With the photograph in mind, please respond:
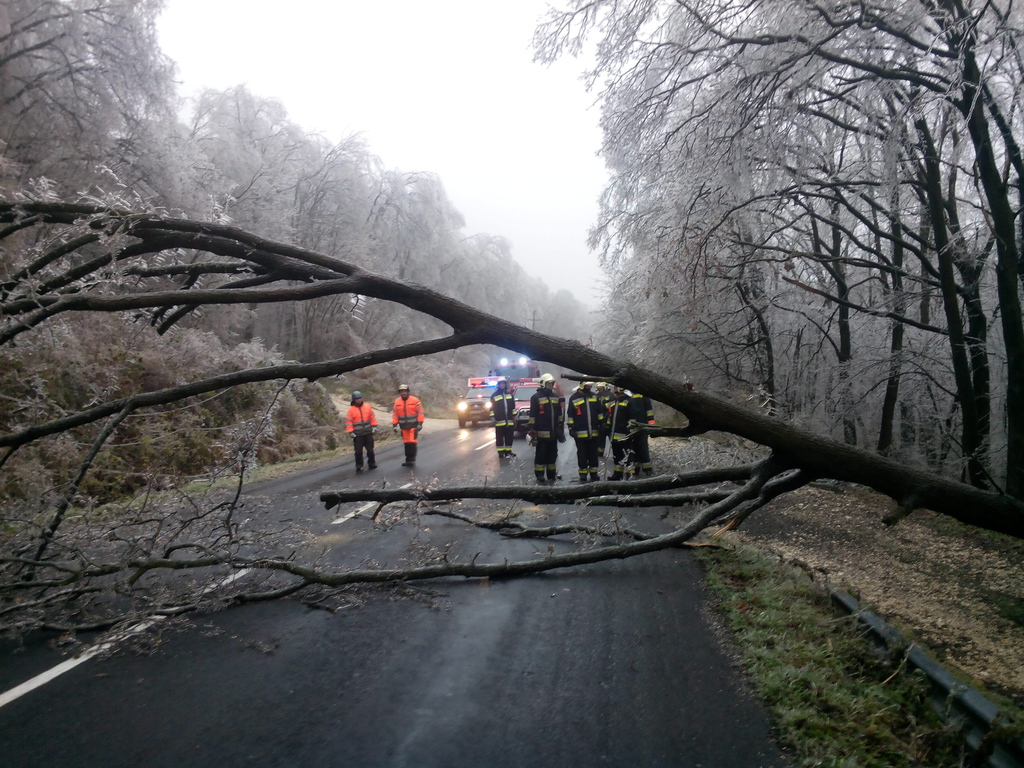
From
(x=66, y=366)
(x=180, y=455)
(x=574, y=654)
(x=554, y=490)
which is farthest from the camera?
(x=180, y=455)

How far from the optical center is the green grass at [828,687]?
3.54 metres

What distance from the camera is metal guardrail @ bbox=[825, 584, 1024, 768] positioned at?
321 centimetres

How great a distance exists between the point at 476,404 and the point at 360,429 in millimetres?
11955

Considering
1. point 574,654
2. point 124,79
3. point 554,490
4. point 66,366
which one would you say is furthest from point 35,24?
point 574,654

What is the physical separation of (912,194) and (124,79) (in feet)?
58.8

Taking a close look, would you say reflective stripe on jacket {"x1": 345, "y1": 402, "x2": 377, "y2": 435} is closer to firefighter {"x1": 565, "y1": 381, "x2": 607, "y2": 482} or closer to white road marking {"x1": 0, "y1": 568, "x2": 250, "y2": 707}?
firefighter {"x1": 565, "y1": 381, "x2": 607, "y2": 482}

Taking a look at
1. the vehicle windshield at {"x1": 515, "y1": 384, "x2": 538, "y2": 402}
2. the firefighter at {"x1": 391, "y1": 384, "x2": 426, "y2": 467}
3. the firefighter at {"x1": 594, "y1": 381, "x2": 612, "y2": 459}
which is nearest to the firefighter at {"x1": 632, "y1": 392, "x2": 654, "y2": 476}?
A: the firefighter at {"x1": 594, "y1": 381, "x2": 612, "y2": 459}

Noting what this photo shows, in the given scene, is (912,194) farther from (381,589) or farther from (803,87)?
(381,589)

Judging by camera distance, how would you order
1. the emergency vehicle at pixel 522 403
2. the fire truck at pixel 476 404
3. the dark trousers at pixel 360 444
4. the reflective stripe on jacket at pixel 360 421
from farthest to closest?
the fire truck at pixel 476 404 → the emergency vehicle at pixel 522 403 → the reflective stripe on jacket at pixel 360 421 → the dark trousers at pixel 360 444

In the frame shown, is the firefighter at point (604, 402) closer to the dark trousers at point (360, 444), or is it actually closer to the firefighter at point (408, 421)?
the firefighter at point (408, 421)

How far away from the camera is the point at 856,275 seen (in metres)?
16.8

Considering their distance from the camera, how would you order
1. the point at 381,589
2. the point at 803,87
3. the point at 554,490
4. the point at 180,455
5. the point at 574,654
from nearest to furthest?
the point at 574,654
the point at 554,490
the point at 381,589
the point at 803,87
the point at 180,455

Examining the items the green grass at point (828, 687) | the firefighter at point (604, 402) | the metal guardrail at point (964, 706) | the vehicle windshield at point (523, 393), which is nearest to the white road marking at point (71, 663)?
the green grass at point (828, 687)

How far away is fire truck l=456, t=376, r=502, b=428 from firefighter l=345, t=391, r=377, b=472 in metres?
11.2
